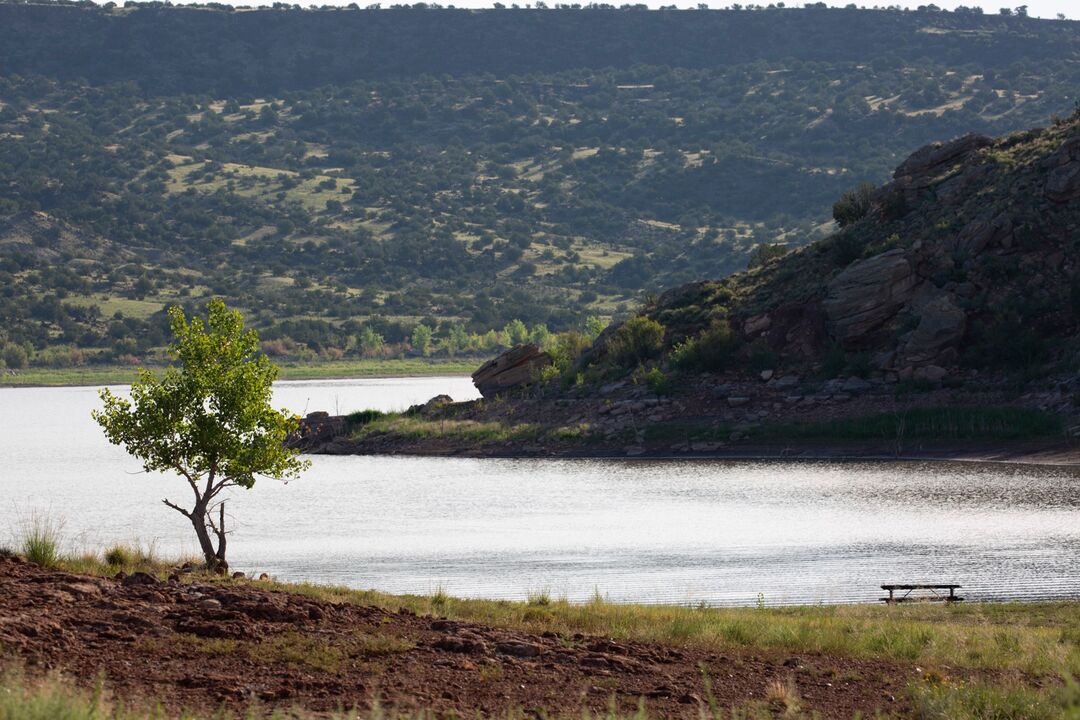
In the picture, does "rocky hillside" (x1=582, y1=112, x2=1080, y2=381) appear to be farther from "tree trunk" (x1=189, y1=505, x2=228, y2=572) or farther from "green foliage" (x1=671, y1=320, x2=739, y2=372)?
"tree trunk" (x1=189, y1=505, x2=228, y2=572)

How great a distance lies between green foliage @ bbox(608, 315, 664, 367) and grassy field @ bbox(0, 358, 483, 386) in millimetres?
61123

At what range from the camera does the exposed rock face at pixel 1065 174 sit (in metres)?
63.1

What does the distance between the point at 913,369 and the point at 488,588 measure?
36622mm

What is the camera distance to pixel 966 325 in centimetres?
6103

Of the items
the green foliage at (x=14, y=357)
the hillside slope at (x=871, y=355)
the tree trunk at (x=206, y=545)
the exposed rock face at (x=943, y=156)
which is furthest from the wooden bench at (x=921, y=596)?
the green foliage at (x=14, y=357)

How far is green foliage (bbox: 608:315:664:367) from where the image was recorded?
69.6m

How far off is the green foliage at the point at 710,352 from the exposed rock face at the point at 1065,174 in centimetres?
1522

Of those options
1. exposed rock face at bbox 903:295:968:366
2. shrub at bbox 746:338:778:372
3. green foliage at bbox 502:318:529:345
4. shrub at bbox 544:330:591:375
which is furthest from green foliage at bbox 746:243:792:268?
green foliage at bbox 502:318:529:345

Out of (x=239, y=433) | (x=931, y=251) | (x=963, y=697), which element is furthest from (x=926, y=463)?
(x=963, y=697)

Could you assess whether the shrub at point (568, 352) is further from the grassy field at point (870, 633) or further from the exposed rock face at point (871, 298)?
the grassy field at point (870, 633)

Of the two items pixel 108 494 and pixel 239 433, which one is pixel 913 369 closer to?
pixel 108 494

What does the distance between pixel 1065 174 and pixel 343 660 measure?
55.8m

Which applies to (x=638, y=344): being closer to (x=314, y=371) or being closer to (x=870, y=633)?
(x=870, y=633)

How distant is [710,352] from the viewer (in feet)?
214
